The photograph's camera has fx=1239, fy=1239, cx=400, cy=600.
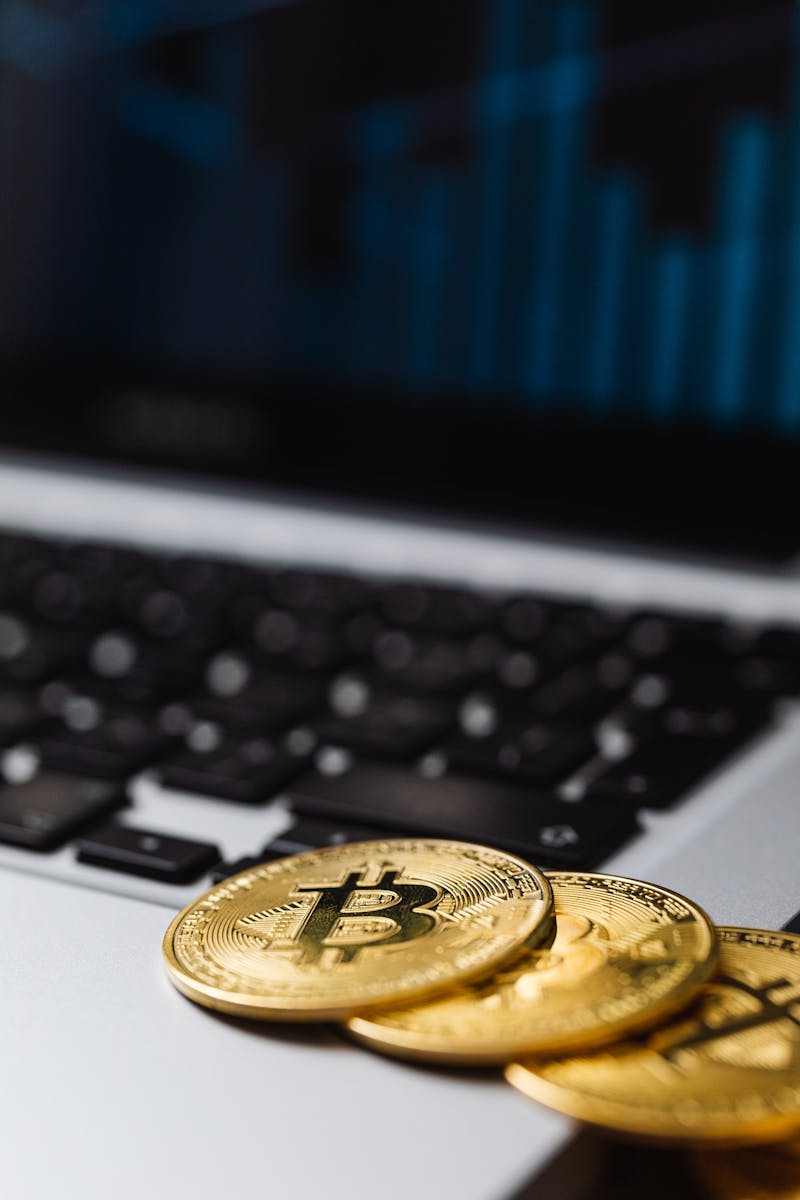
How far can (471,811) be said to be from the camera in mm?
369

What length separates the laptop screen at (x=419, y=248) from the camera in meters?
0.79

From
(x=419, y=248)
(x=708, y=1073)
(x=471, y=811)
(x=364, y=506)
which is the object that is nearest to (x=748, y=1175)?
(x=708, y=1073)

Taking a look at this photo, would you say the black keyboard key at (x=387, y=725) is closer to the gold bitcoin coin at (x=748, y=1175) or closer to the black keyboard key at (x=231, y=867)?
the black keyboard key at (x=231, y=867)

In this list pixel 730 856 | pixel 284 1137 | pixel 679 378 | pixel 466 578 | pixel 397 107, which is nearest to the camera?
pixel 284 1137

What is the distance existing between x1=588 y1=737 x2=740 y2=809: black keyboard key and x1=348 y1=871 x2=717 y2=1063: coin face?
8cm

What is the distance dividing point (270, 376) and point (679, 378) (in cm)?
32

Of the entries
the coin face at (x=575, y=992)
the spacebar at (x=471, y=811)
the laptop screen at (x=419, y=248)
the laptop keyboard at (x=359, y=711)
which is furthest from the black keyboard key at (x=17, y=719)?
the laptop screen at (x=419, y=248)

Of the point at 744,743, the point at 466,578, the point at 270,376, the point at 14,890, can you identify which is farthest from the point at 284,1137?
the point at 270,376

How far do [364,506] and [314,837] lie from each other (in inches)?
21.2

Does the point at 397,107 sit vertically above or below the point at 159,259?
above

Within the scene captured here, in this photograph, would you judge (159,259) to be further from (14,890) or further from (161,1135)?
(161,1135)

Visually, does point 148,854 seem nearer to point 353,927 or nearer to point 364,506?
point 353,927

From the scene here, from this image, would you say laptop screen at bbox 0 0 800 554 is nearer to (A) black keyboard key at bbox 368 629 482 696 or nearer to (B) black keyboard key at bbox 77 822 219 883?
(A) black keyboard key at bbox 368 629 482 696

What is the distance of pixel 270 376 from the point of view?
3.14 ft
